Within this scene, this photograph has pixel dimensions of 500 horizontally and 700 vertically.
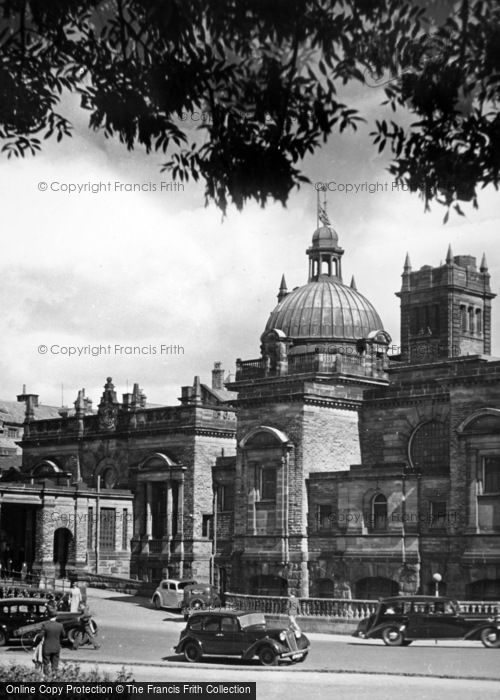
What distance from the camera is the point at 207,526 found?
6531 cm

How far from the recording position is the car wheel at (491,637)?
37156 millimetres

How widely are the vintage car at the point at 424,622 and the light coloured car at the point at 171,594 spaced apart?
15.5m

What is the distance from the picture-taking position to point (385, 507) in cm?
5347

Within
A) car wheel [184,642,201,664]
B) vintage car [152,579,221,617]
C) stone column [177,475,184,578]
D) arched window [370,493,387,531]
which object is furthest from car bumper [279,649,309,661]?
stone column [177,475,184,578]

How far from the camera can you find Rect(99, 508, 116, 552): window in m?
67.2

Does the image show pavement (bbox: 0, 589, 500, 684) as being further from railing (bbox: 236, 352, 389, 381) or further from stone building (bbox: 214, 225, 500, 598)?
railing (bbox: 236, 352, 389, 381)

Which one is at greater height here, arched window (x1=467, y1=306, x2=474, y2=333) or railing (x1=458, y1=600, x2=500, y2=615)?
arched window (x1=467, y1=306, x2=474, y2=333)

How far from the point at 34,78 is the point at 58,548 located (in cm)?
5315

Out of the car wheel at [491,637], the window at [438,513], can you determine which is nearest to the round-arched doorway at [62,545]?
the window at [438,513]

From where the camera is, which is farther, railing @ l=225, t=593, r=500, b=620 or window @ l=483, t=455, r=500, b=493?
window @ l=483, t=455, r=500, b=493

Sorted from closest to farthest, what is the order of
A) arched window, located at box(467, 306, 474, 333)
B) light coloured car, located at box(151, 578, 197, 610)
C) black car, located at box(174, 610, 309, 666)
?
black car, located at box(174, 610, 309, 666) → light coloured car, located at box(151, 578, 197, 610) → arched window, located at box(467, 306, 474, 333)

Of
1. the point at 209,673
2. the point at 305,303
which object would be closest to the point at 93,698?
the point at 209,673

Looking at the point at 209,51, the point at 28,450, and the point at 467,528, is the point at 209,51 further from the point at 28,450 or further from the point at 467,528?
the point at 28,450

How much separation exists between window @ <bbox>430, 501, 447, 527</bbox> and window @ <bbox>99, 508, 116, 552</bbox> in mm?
20804
